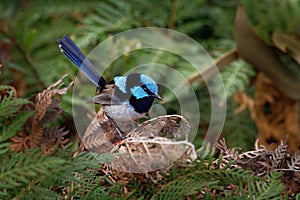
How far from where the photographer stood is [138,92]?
1.41 m

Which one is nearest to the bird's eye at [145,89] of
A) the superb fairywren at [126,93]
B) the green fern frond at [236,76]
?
the superb fairywren at [126,93]

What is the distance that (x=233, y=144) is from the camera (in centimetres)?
193

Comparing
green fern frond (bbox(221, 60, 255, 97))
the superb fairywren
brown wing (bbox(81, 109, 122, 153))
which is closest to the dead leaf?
green fern frond (bbox(221, 60, 255, 97))

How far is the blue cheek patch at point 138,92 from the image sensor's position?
1.40 meters

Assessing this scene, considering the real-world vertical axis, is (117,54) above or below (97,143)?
above

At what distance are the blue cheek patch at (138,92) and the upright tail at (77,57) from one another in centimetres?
13

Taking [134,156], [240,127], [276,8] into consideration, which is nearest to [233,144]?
[240,127]

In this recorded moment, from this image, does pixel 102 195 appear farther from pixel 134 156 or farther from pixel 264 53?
pixel 264 53

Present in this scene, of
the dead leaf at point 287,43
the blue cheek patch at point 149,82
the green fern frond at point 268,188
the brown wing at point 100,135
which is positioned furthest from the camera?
the dead leaf at point 287,43

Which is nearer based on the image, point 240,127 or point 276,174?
point 276,174

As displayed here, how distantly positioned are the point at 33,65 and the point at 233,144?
723mm

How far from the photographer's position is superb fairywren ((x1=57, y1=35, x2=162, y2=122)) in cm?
138

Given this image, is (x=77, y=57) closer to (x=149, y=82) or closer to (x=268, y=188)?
(x=149, y=82)

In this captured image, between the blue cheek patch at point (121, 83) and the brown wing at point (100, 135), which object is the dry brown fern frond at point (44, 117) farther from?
the blue cheek patch at point (121, 83)
